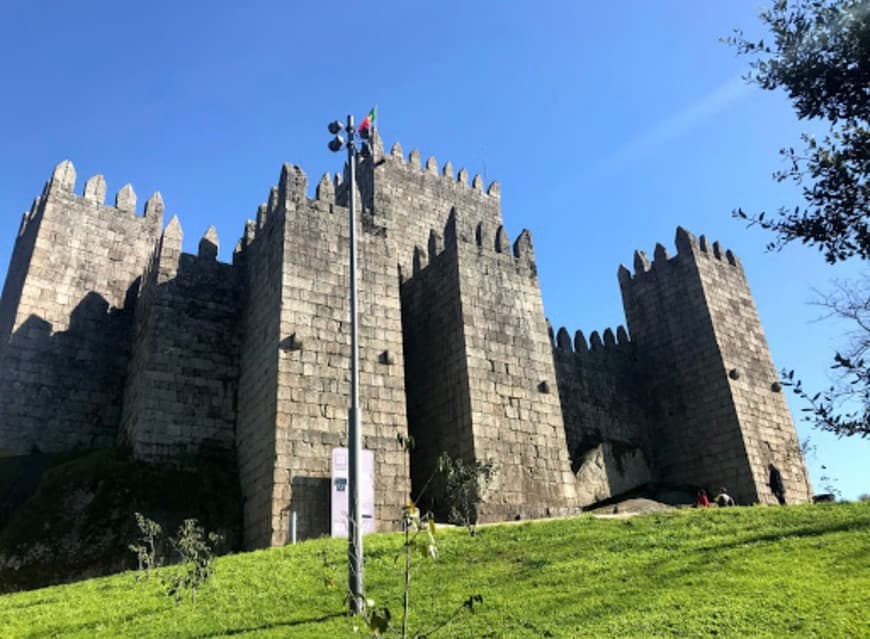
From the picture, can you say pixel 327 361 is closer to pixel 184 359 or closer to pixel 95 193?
pixel 184 359

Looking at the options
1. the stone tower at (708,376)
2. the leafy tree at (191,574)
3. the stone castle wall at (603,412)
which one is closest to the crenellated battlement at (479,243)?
the stone castle wall at (603,412)

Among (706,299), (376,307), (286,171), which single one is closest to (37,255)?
(286,171)

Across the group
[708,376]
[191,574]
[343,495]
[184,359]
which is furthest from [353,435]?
[708,376]

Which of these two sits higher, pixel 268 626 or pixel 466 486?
pixel 466 486

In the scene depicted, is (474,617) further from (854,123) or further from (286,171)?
(286,171)

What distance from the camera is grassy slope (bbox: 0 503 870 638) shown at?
887 centimetres

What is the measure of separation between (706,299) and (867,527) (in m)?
13.8

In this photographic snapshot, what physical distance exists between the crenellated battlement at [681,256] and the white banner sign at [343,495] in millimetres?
15217

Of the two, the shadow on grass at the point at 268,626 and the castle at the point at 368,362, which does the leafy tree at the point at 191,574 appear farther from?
the castle at the point at 368,362

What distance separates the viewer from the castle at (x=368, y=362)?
57.5ft

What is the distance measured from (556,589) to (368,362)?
8.90m

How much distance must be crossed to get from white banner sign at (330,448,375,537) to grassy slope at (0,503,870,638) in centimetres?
110

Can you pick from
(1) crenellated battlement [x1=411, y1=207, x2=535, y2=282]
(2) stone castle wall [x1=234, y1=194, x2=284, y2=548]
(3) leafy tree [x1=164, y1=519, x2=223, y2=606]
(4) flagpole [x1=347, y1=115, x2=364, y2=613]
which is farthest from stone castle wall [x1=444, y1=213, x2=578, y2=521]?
(4) flagpole [x1=347, y1=115, x2=364, y2=613]

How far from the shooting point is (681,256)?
26.7 meters
